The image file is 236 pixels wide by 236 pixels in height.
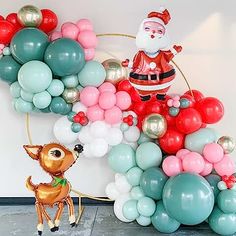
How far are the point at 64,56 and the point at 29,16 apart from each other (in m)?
0.42

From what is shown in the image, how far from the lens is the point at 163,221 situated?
2799 mm

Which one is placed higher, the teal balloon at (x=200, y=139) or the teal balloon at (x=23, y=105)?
the teal balloon at (x=23, y=105)

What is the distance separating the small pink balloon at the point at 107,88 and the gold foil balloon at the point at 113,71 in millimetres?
52

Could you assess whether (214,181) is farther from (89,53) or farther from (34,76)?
(34,76)

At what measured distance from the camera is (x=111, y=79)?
9.90 ft

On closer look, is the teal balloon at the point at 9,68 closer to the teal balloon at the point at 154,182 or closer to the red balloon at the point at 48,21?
the red balloon at the point at 48,21

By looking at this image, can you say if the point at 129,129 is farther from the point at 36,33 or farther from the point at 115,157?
the point at 36,33

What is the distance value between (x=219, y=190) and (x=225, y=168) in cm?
16

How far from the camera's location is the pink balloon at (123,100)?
9.64ft

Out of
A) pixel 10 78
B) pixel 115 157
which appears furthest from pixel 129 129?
pixel 10 78

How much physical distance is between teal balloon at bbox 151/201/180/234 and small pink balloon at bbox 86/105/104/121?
0.77 metres

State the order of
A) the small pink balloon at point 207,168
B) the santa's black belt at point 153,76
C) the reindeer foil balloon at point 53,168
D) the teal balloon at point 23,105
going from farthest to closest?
the teal balloon at point 23,105 < the small pink balloon at point 207,168 < the santa's black belt at point 153,76 < the reindeer foil balloon at point 53,168

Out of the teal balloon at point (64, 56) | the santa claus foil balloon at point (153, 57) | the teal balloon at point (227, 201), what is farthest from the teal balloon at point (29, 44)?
the teal balloon at point (227, 201)

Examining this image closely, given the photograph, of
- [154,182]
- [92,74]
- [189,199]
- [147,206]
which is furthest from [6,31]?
[189,199]
